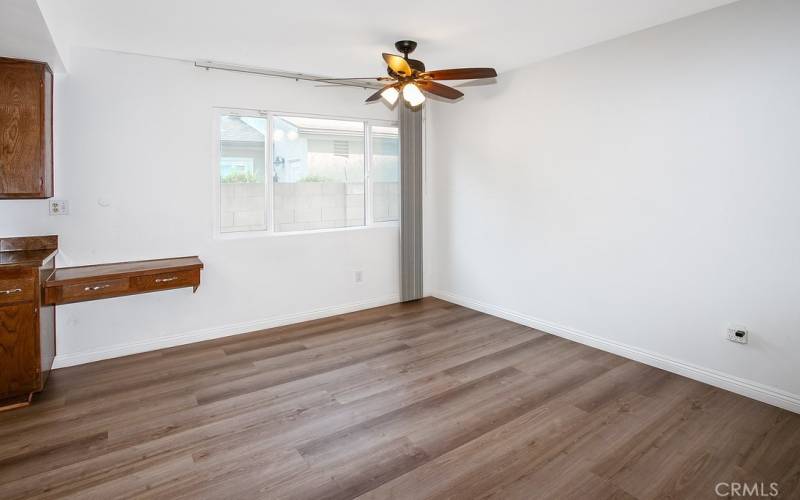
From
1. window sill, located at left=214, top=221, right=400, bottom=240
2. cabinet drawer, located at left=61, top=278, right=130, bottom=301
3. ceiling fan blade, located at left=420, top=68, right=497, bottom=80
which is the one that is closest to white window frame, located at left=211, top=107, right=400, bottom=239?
window sill, located at left=214, top=221, right=400, bottom=240

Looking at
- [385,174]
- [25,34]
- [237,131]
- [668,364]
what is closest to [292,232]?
[237,131]

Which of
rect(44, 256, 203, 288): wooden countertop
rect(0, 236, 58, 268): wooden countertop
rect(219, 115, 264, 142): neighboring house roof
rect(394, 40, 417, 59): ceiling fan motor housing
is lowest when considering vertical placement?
rect(44, 256, 203, 288): wooden countertop

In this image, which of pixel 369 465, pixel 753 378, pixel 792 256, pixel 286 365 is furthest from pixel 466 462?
pixel 792 256

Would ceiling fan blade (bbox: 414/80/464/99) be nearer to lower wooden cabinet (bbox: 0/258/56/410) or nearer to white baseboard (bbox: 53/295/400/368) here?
white baseboard (bbox: 53/295/400/368)

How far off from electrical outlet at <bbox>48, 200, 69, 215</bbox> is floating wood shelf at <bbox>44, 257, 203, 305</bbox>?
0.44 metres

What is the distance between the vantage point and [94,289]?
3.17 metres

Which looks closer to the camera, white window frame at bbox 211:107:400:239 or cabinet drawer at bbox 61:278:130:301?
cabinet drawer at bbox 61:278:130:301

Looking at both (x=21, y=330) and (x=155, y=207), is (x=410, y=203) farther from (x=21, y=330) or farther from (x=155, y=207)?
(x=21, y=330)

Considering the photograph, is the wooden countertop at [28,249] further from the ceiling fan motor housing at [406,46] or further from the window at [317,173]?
the ceiling fan motor housing at [406,46]

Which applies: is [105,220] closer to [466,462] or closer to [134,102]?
[134,102]

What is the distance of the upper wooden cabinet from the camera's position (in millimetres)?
2941

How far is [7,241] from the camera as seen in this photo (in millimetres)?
3191

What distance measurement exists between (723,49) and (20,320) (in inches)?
193

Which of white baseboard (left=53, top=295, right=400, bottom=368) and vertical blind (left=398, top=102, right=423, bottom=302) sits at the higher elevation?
vertical blind (left=398, top=102, right=423, bottom=302)
